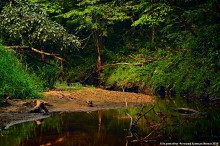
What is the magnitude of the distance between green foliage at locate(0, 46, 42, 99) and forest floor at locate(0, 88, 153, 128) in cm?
45

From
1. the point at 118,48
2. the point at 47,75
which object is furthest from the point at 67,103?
the point at 118,48

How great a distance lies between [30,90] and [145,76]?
8.64 m

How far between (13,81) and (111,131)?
5378mm

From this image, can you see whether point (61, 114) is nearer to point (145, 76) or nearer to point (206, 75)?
point (206, 75)

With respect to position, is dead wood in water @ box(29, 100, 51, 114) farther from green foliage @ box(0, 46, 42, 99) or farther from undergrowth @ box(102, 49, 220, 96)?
undergrowth @ box(102, 49, 220, 96)

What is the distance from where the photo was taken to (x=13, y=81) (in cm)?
1311

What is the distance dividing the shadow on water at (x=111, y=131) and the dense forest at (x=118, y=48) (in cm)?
326

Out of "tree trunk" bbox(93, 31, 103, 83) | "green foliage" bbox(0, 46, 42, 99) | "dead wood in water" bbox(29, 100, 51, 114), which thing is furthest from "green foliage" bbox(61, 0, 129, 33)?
"dead wood in water" bbox(29, 100, 51, 114)

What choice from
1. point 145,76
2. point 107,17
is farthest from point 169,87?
point 107,17

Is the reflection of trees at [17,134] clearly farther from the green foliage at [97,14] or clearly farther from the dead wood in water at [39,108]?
the green foliage at [97,14]

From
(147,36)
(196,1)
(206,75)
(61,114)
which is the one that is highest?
(196,1)

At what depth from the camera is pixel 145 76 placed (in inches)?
821

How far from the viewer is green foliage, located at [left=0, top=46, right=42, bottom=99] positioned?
12820mm

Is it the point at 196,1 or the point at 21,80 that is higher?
the point at 196,1
